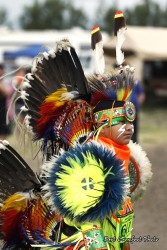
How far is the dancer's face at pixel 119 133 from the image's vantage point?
11.6 ft

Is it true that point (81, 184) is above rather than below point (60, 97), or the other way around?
below

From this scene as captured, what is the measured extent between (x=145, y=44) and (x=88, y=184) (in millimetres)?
18139

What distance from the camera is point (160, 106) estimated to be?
897 inches

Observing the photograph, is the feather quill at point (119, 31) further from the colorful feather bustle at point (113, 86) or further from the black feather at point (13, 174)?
the black feather at point (13, 174)

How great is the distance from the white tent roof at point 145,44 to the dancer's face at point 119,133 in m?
16.0

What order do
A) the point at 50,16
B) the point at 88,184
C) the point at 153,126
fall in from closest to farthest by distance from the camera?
the point at 88,184
the point at 153,126
the point at 50,16

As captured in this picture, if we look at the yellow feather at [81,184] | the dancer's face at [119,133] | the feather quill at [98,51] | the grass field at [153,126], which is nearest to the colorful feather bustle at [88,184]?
the yellow feather at [81,184]

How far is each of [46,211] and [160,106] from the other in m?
19.5

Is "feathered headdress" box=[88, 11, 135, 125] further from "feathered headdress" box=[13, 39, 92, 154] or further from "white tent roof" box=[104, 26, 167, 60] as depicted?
"white tent roof" box=[104, 26, 167, 60]

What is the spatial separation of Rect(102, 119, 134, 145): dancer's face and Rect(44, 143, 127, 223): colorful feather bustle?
24 cm

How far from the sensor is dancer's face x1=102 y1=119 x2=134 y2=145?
353cm

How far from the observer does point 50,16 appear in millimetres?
74125

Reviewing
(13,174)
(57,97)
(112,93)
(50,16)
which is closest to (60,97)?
(57,97)

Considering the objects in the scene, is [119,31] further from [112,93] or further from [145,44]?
[145,44]
